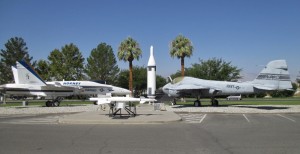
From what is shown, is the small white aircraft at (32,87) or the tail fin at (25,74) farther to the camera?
the tail fin at (25,74)

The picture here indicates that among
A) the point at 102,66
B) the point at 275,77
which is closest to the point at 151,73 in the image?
the point at 275,77

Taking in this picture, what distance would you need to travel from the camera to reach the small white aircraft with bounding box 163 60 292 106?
2659cm

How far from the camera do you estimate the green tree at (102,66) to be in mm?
74812

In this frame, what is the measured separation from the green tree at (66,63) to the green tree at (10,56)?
2041 cm

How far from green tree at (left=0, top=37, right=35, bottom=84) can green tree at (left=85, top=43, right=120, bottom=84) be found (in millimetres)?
25076

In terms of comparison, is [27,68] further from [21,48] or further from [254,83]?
[21,48]

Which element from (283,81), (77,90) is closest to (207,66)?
(77,90)

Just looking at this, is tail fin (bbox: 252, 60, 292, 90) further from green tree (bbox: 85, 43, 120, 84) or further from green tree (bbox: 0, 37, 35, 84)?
green tree (bbox: 0, 37, 35, 84)

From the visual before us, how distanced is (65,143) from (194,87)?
21.7 metres

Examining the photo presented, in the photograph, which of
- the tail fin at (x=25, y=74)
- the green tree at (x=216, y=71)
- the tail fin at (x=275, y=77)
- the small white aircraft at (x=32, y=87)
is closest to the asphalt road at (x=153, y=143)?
the tail fin at (x=275, y=77)

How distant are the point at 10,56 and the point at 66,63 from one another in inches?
1117

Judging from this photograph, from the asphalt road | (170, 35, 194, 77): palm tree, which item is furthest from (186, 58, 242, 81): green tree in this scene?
the asphalt road

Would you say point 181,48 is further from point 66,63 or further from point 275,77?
point 66,63

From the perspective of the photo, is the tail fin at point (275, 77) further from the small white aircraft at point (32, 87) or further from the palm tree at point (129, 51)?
the palm tree at point (129, 51)
